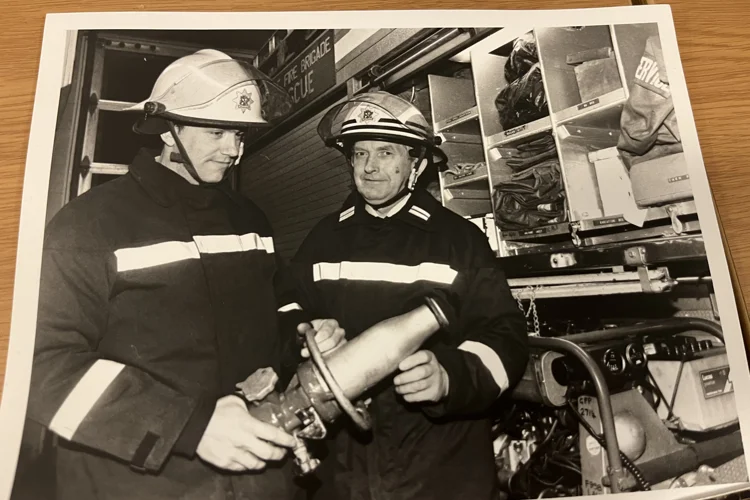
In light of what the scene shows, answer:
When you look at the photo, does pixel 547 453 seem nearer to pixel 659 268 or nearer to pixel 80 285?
pixel 659 268

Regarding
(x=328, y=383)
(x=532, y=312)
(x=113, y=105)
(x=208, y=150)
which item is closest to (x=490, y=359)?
(x=532, y=312)

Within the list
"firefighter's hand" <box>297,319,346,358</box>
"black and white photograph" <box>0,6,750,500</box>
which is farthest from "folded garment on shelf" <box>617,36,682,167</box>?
"firefighter's hand" <box>297,319,346,358</box>

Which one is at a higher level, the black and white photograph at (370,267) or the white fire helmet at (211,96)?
the white fire helmet at (211,96)

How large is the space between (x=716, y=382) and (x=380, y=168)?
17.2 inches

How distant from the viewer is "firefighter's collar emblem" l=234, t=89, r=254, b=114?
1.97ft

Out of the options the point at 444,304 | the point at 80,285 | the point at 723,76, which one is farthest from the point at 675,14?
the point at 80,285

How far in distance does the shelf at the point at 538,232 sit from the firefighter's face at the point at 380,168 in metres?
0.14

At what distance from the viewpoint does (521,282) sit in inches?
22.5

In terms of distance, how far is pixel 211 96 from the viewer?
0.59 meters

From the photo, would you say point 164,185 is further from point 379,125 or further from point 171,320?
point 379,125

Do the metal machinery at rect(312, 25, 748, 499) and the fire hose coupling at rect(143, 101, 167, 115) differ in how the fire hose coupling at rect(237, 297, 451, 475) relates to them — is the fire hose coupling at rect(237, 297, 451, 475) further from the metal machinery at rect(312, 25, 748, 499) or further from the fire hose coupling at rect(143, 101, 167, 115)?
the fire hose coupling at rect(143, 101, 167, 115)

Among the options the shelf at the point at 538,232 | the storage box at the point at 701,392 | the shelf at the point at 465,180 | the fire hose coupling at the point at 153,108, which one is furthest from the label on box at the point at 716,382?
the fire hose coupling at the point at 153,108

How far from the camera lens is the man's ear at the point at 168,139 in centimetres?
58

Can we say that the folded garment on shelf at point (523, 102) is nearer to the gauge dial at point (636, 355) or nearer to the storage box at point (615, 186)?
the storage box at point (615, 186)
